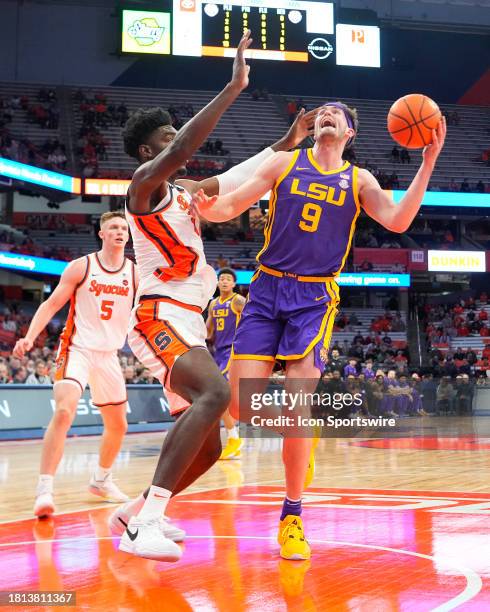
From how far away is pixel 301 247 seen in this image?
172 inches

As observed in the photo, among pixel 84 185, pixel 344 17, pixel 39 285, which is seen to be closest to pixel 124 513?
pixel 84 185

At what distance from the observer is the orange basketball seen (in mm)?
4336

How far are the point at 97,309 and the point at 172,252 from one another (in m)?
2.28

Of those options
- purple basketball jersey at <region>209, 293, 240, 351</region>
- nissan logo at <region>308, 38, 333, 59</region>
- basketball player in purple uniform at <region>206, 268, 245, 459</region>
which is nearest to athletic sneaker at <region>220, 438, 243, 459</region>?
basketball player in purple uniform at <region>206, 268, 245, 459</region>

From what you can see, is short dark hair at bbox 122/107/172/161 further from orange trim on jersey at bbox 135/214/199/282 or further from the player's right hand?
the player's right hand

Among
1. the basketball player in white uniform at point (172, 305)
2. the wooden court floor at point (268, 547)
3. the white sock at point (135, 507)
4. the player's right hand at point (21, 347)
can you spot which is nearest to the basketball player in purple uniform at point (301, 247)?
the basketball player in white uniform at point (172, 305)

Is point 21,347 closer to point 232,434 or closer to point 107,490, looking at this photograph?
point 107,490

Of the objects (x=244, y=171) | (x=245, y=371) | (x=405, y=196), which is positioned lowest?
(x=245, y=371)

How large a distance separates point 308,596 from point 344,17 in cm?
3276

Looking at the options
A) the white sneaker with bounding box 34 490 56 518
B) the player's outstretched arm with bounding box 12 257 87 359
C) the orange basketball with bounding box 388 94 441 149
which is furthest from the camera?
the player's outstretched arm with bounding box 12 257 87 359

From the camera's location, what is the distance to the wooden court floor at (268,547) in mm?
3215

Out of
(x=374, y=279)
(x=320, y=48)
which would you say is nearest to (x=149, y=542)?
(x=374, y=279)

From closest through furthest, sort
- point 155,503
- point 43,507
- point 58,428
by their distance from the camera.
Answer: point 155,503, point 43,507, point 58,428

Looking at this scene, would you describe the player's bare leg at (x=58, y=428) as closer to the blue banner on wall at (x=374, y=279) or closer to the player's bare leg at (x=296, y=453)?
the player's bare leg at (x=296, y=453)
